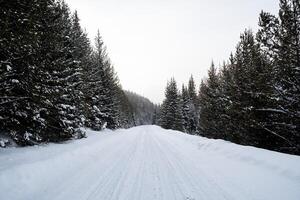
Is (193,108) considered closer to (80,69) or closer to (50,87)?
(80,69)

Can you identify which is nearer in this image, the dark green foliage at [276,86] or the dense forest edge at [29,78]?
the dense forest edge at [29,78]

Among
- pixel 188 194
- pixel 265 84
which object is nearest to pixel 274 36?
pixel 265 84

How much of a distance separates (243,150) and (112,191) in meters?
5.63

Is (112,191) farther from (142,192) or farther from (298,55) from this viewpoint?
(298,55)

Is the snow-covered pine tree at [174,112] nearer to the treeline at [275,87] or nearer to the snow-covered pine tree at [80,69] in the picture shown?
the snow-covered pine tree at [80,69]

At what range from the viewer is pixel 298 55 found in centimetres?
1166

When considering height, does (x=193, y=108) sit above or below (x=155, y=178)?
above

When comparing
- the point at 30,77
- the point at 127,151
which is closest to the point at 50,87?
the point at 30,77

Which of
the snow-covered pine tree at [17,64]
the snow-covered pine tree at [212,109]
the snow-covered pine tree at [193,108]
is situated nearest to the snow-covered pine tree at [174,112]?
the snow-covered pine tree at [193,108]

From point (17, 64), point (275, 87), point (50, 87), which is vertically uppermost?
point (17, 64)

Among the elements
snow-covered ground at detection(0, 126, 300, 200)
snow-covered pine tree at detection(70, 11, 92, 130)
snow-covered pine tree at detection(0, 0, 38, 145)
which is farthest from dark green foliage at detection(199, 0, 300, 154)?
snow-covered pine tree at detection(70, 11, 92, 130)

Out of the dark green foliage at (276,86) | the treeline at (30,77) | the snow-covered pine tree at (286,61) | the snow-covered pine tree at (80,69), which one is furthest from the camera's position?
the snow-covered pine tree at (80,69)

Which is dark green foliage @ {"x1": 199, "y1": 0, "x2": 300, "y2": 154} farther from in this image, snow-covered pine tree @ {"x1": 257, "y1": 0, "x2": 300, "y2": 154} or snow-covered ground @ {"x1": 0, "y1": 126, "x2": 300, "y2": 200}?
snow-covered ground @ {"x1": 0, "y1": 126, "x2": 300, "y2": 200}

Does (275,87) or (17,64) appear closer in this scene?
(17,64)
